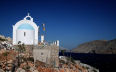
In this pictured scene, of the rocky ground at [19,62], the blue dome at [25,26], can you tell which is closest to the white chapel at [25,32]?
the blue dome at [25,26]

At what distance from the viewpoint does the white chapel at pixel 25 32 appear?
48.5 m

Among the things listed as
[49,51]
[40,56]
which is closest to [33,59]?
[40,56]

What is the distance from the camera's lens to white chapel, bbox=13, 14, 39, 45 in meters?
48.5

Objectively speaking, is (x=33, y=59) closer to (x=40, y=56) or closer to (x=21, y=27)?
(x=40, y=56)

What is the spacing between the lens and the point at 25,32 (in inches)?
1909

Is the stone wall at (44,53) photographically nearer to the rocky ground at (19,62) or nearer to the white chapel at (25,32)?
the rocky ground at (19,62)

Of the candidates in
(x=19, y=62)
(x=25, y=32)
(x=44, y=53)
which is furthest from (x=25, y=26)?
(x=19, y=62)

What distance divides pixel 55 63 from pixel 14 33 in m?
16.3

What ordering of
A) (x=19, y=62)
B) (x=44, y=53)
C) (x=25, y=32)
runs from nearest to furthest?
(x=19, y=62)
(x=44, y=53)
(x=25, y=32)

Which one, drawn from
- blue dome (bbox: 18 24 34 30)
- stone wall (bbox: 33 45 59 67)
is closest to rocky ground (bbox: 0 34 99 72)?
stone wall (bbox: 33 45 59 67)

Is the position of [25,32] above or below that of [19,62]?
above

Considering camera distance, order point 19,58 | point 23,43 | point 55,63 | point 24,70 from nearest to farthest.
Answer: point 24,70 < point 19,58 < point 55,63 < point 23,43

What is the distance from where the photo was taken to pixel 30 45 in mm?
46031

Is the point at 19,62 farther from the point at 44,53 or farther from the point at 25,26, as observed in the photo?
the point at 25,26
